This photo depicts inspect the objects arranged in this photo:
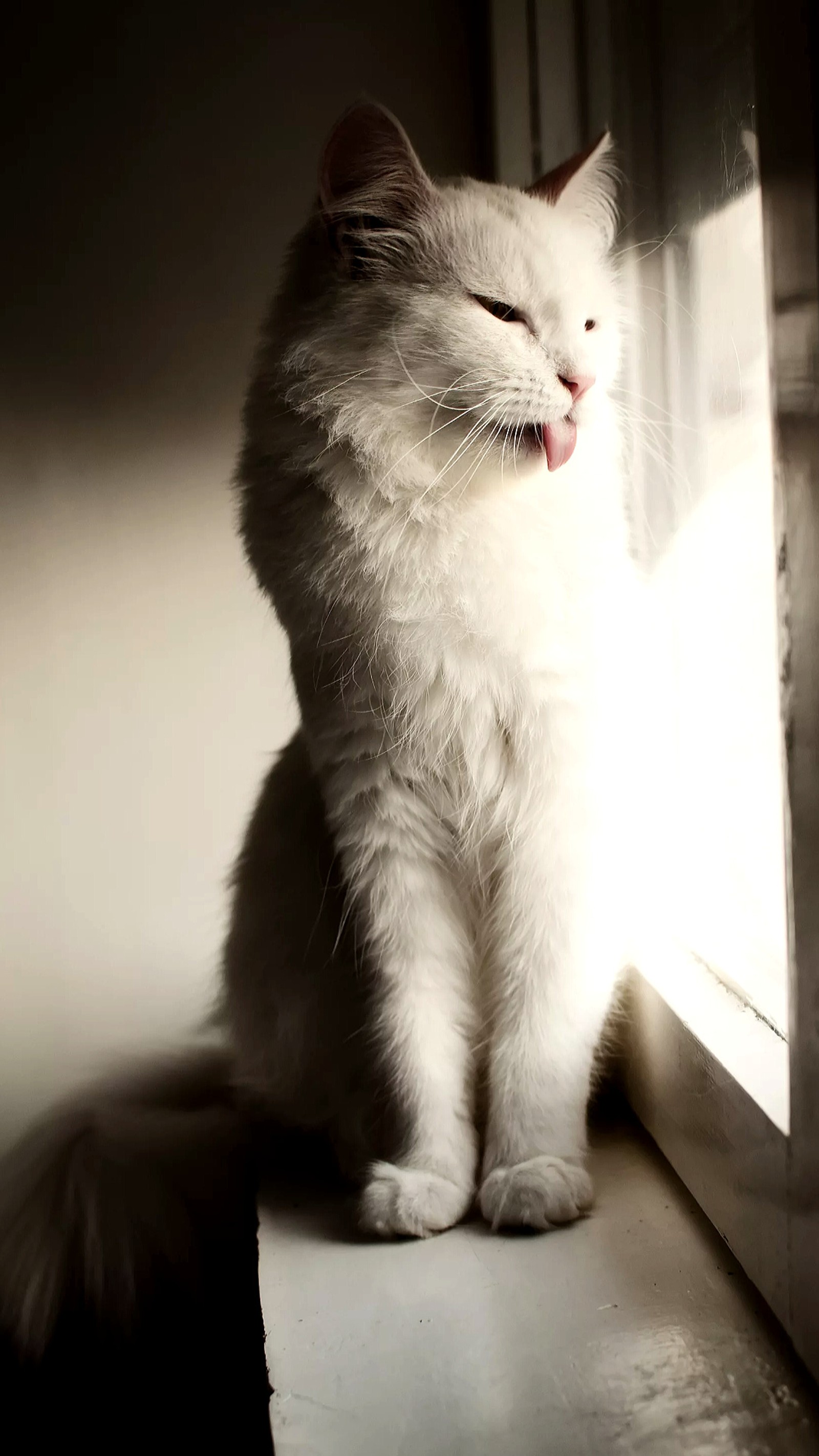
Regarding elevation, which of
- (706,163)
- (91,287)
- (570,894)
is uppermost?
(91,287)

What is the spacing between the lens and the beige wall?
1502 millimetres

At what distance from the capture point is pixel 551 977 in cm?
95

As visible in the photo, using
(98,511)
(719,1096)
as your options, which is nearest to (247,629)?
(98,511)

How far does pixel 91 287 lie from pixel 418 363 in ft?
2.86

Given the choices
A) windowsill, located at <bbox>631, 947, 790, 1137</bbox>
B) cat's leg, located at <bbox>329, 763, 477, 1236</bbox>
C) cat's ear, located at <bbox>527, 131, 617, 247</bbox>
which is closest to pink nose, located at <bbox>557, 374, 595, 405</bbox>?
cat's ear, located at <bbox>527, 131, 617, 247</bbox>

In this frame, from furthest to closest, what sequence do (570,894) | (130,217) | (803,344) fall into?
(130,217) < (570,894) < (803,344)

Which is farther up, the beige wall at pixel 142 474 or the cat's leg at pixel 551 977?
the beige wall at pixel 142 474

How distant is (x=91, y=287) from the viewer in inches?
60.7

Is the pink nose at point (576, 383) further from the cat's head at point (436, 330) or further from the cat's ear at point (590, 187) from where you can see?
the cat's ear at point (590, 187)

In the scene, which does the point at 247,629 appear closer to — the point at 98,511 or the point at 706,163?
the point at 98,511

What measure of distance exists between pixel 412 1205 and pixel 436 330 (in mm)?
727

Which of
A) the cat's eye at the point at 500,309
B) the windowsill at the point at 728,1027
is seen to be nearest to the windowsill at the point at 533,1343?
the windowsill at the point at 728,1027

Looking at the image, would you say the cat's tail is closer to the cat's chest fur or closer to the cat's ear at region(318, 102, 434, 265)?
the cat's chest fur

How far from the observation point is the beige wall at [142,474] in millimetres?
1502
